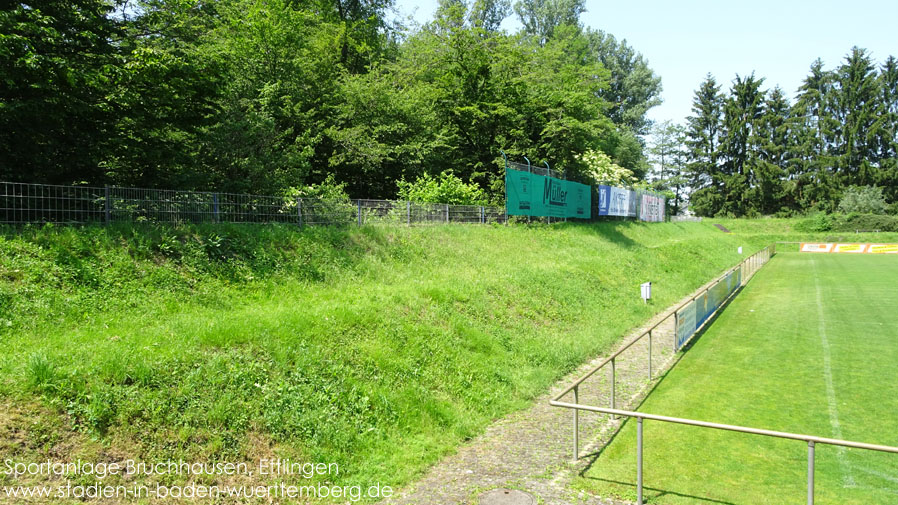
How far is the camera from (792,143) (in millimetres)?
78062

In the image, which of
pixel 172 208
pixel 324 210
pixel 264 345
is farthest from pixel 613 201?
pixel 264 345

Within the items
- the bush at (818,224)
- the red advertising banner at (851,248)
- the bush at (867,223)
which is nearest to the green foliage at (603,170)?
the red advertising banner at (851,248)

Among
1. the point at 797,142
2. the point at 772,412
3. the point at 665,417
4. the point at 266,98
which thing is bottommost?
the point at 772,412

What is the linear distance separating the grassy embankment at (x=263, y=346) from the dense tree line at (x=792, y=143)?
76117 millimetres

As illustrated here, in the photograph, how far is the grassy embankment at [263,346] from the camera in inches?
222

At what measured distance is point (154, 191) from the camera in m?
11.3

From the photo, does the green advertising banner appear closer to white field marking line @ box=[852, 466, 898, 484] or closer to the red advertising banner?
white field marking line @ box=[852, 466, 898, 484]

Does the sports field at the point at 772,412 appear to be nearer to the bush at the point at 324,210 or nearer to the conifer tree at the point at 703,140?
the bush at the point at 324,210

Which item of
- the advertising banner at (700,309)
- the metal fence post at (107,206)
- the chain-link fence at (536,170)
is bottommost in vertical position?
the advertising banner at (700,309)

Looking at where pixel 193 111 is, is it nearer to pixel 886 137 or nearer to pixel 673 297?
pixel 673 297

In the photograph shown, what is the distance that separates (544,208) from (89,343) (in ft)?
69.2

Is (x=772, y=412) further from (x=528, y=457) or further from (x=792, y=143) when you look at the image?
(x=792, y=143)

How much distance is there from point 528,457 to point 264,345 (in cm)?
411

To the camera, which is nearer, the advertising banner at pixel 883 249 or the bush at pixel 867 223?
the advertising banner at pixel 883 249
